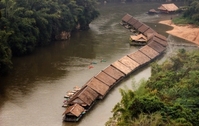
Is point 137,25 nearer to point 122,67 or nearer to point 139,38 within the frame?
point 139,38

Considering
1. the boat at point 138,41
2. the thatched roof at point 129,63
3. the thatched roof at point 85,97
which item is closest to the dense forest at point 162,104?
the thatched roof at point 85,97

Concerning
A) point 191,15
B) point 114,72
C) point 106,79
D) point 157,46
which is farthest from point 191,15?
point 106,79

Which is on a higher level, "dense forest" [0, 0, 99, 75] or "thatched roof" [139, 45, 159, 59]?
"dense forest" [0, 0, 99, 75]

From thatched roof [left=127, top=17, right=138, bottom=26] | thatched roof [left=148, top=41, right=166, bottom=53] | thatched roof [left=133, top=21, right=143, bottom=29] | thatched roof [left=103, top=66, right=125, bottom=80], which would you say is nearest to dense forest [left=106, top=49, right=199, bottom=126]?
thatched roof [left=103, top=66, right=125, bottom=80]

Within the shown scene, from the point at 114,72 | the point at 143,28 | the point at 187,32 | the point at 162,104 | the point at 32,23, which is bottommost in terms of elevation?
the point at 187,32

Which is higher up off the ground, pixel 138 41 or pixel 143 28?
pixel 143 28

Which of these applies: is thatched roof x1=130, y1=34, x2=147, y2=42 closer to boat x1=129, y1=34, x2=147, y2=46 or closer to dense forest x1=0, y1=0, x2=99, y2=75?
boat x1=129, y1=34, x2=147, y2=46
